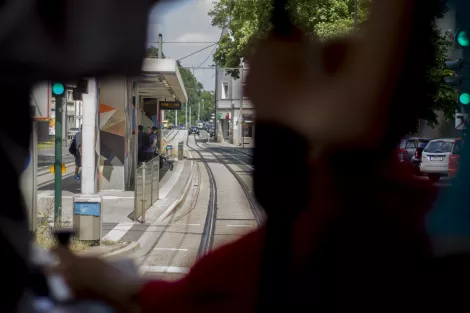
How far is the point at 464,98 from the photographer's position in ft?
5.33

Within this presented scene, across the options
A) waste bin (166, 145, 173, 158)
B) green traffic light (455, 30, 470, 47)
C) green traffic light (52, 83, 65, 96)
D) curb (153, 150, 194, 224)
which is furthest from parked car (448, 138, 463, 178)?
waste bin (166, 145, 173, 158)

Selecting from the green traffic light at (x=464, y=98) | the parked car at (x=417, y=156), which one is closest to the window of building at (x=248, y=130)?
the parked car at (x=417, y=156)

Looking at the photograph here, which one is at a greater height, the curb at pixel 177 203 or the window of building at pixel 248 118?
the window of building at pixel 248 118

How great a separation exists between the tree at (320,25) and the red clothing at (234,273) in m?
0.27

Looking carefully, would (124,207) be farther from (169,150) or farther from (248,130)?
(169,150)

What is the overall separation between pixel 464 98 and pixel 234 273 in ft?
2.74

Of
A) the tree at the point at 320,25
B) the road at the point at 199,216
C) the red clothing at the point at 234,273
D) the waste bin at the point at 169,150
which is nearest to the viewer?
the red clothing at the point at 234,273

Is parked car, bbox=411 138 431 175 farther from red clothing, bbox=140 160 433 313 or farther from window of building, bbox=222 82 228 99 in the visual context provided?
window of building, bbox=222 82 228 99

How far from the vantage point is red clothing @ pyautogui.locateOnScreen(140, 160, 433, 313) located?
3.99ft

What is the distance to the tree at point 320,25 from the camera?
138 cm

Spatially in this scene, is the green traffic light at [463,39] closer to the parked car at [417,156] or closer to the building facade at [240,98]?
the parked car at [417,156]

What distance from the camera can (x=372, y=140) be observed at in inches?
52.9

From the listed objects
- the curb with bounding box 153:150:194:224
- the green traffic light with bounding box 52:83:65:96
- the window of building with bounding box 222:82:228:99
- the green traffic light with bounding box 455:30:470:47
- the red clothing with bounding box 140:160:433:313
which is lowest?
the curb with bounding box 153:150:194:224

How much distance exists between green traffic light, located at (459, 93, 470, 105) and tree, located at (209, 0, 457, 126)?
0.08ft
